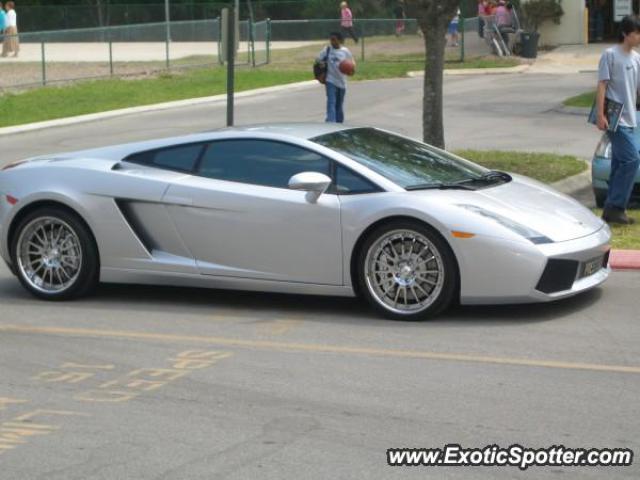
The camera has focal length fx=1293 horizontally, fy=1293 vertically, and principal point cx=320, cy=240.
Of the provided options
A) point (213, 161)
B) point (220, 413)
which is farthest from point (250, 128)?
point (220, 413)

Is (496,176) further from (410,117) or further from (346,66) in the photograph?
(410,117)

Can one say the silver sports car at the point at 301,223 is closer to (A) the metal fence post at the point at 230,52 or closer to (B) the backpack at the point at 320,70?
(A) the metal fence post at the point at 230,52

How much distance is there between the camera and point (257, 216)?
891 centimetres

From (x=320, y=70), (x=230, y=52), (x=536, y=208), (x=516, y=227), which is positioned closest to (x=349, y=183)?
(x=516, y=227)

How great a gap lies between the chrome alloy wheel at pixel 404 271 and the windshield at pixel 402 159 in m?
0.43

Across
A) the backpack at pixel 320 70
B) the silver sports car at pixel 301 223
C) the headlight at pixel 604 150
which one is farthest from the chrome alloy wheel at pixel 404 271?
the backpack at pixel 320 70

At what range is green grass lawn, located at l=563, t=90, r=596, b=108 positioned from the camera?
26.9 metres

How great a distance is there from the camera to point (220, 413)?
21.6 feet

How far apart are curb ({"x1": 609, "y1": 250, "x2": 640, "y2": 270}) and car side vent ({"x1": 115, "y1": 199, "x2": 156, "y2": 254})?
368 centimetres

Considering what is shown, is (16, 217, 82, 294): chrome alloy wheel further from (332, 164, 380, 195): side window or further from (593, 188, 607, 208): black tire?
(593, 188, 607, 208): black tire

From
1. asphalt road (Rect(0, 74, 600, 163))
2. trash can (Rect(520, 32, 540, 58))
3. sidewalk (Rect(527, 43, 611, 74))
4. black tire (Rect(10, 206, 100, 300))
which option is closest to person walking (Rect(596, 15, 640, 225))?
black tire (Rect(10, 206, 100, 300))

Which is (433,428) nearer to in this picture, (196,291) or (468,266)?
(468,266)

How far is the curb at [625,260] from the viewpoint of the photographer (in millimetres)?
10266

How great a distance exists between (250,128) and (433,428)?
3.90 metres
